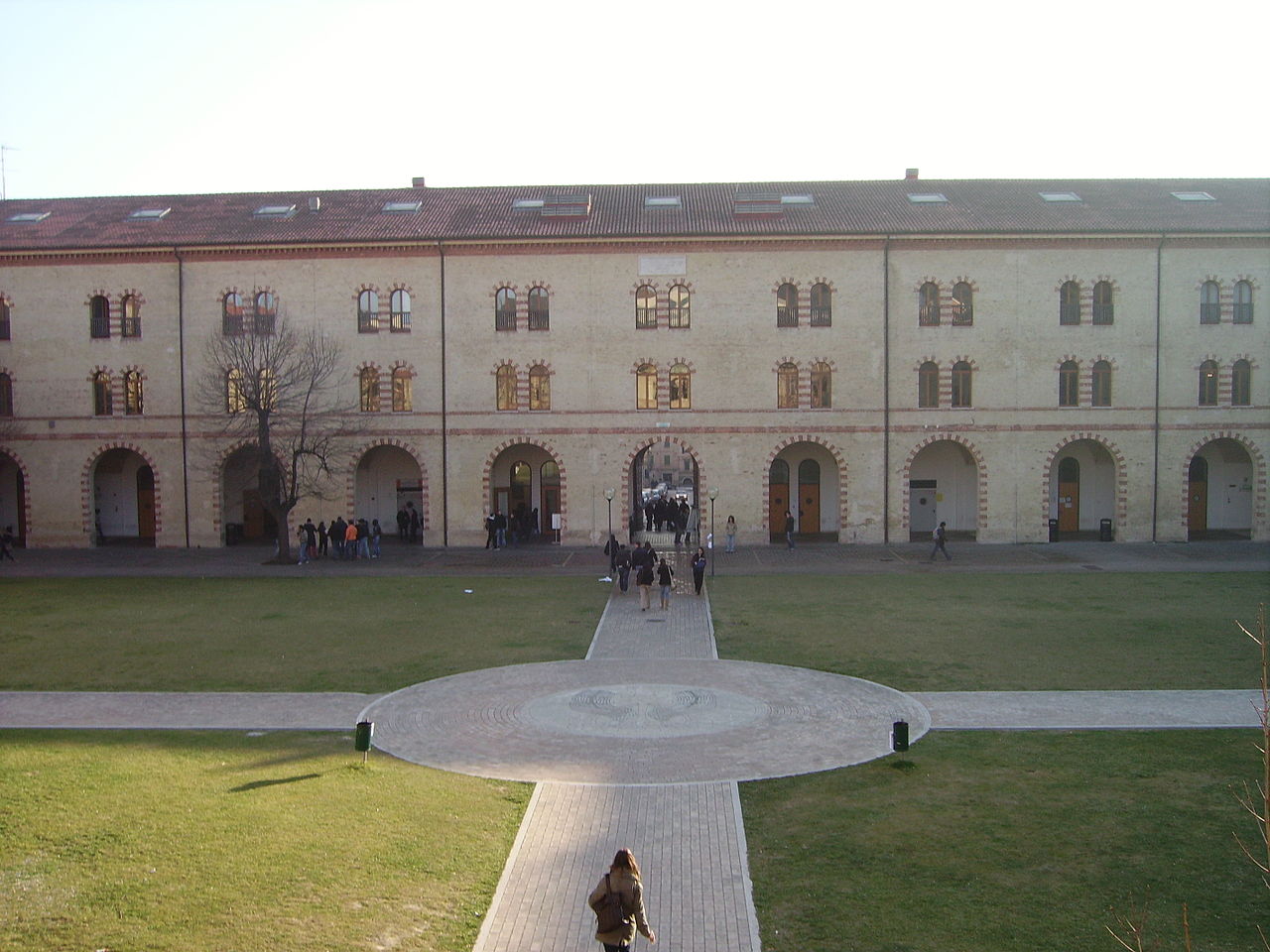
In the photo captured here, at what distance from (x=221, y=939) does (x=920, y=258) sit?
35.2 meters

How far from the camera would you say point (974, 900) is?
9.45 meters

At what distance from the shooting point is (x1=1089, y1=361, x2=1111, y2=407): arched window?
38.7 m

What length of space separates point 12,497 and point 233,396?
12.9 meters

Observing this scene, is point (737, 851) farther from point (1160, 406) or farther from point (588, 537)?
point (1160, 406)

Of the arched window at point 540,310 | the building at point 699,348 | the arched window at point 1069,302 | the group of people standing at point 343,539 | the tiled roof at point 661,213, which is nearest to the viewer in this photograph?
the group of people standing at point 343,539

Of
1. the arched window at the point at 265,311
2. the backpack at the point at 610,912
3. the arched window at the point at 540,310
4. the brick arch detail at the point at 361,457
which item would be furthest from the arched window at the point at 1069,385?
the backpack at the point at 610,912

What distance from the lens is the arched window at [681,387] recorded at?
3888 cm

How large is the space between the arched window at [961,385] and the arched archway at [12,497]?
125 feet

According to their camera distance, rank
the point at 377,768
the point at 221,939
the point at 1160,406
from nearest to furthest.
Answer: the point at 221,939 < the point at 377,768 < the point at 1160,406

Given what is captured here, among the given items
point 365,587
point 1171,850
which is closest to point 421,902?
point 1171,850

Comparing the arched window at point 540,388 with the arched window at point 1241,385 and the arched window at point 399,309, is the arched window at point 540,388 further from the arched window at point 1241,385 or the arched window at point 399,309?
the arched window at point 1241,385

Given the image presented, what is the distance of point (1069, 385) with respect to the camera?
38.8 m

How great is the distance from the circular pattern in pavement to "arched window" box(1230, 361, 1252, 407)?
28.8 m

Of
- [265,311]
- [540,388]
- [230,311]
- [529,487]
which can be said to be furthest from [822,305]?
[230,311]
